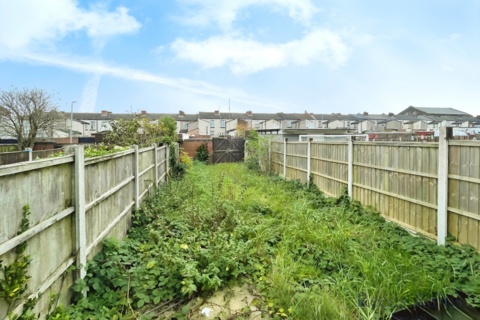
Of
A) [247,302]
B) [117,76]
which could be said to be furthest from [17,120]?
[247,302]

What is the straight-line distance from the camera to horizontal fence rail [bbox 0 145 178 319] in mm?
1740

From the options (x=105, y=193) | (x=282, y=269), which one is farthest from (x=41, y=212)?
(x=282, y=269)

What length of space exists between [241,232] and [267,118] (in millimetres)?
48548

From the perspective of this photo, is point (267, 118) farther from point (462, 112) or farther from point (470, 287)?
point (470, 287)

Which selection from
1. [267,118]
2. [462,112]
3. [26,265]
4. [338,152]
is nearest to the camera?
[26,265]

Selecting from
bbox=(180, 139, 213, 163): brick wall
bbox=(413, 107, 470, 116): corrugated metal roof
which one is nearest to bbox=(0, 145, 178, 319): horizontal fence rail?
bbox=(180, 139, 213, 163): brick wall

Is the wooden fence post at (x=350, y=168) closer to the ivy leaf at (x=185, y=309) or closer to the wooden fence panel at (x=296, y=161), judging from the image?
the wooden fence panel at (x=296, y=161)

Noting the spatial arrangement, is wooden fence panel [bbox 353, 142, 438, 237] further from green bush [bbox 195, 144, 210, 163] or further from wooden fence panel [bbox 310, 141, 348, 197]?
green bush [bbox 195, 144, 210, 163]

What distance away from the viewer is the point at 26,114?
88.2ft

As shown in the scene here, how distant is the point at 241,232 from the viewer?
446 centimetres

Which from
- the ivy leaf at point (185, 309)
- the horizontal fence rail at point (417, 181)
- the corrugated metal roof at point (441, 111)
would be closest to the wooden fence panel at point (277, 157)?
the horizontal fence rail at point (417, 181)

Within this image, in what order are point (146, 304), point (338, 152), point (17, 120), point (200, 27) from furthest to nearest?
point (17, 120) < point (200, 27) < point (338, 152) < point (146, 304)

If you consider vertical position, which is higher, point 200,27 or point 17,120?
point 200,27

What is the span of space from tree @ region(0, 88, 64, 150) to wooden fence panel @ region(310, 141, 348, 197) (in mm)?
26835
